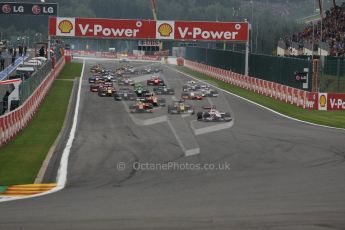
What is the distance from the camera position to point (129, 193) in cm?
1518

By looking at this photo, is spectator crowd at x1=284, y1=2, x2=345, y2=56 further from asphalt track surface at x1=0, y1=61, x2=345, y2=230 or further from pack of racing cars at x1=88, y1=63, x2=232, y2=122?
asphalt track surface at x1=0, y1=61, x2=345, y2=230

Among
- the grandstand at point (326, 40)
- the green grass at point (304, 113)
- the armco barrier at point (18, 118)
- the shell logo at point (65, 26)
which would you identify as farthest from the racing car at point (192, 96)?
the shell logo at point (65, 26)

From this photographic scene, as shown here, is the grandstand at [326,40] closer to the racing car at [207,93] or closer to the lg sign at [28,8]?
the racing car at [207,93]

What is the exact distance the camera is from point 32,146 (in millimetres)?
24703

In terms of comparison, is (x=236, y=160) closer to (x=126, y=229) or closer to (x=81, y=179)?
(x=81, y=179)

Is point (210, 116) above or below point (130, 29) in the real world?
below

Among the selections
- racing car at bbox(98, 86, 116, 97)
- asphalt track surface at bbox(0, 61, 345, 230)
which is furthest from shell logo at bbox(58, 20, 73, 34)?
asphalt track surface at bbox(0, 61, 345, 230)

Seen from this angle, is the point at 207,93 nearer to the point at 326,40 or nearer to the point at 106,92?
the point at 106,92

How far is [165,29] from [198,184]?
156 feet

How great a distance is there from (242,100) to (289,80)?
360 cm

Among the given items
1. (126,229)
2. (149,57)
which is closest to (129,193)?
(126,229)

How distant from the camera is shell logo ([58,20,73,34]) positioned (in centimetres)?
6297

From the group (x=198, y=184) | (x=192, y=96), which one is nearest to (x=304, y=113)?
(x=192, y=96)

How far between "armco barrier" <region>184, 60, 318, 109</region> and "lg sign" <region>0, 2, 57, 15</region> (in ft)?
54.5
